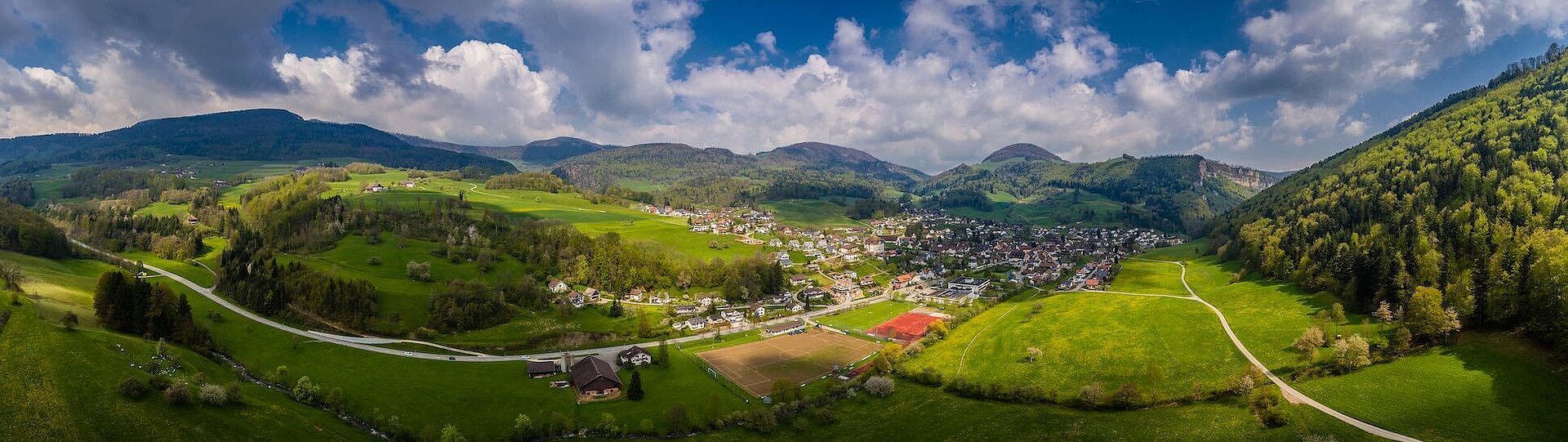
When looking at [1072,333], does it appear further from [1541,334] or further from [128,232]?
[128,232]

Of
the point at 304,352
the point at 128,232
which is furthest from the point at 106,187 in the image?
the point at 304,352

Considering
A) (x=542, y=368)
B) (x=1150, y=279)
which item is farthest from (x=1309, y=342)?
(x=542, y=368)

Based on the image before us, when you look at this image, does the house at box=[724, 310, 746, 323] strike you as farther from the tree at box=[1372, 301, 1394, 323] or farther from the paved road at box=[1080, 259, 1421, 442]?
the tree at box=[1372, 301, 1394, 323]

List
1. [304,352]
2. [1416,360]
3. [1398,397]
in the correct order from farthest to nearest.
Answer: [304,352]
[1416,360]
[1398,397]

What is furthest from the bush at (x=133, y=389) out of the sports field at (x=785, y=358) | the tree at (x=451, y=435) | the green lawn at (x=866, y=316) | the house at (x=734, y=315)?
the green lawn at (x=866, y=316)

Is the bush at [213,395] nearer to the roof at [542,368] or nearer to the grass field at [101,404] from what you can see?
the grass field at [101,404]

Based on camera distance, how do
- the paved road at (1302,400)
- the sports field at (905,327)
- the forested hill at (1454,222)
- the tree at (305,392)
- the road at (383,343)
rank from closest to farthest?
the paved road at (1302,400)
the forested hill at (1454,222)
the tree at (305,392)
the road at (383,343)
the sports field at (905,327)

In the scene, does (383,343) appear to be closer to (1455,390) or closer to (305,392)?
(305,392)
